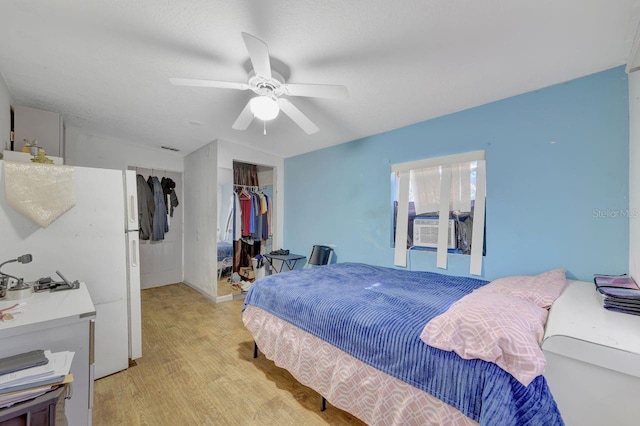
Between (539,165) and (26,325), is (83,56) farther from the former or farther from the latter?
(539,165)

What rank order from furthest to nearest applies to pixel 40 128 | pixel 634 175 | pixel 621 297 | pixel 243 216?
pixel 243 216 → pixel 40 128 → pixel 634 175 → pixel 621 297

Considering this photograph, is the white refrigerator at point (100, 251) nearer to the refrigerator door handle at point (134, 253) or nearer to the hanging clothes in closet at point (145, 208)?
the refrigerator door handle at point (134, 253)

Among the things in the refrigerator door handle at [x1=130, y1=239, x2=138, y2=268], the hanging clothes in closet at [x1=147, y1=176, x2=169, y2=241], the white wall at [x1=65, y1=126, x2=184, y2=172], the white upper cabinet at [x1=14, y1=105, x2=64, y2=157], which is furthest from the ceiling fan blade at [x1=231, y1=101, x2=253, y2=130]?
the hanging clothes in closet at [x1=147, y1=176, x2=169, y2=241]

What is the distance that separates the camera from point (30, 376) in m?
0.89

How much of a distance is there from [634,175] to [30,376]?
3246 millimetres

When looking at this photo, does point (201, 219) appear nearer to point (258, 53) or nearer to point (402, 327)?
point (258, 53)

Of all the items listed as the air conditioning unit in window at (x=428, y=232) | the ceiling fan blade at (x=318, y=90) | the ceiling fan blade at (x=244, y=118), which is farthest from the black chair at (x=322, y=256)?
the ceiling fan blade at (x=318, y=90)

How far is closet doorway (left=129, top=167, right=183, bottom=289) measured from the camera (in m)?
4.20

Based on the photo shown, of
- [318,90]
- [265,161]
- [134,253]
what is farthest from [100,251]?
[265,161]

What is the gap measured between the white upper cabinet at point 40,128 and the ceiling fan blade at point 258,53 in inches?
100

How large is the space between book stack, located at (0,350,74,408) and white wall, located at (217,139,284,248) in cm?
291

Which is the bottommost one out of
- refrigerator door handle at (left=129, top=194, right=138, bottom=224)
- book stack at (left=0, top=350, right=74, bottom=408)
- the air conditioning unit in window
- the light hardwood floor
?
the light hardwood floor

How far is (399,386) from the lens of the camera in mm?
1244

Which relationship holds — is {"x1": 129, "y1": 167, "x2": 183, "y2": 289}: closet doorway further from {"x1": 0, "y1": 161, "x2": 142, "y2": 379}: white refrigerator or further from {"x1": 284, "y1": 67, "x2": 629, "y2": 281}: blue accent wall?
{"x1": 284, "y1": 67, "x2": 629, "y2": 281}: blue accent wall
